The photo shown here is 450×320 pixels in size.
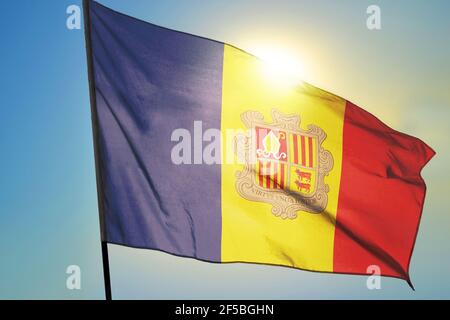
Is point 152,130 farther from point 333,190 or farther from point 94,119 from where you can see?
point 333,190

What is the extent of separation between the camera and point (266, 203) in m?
11.2

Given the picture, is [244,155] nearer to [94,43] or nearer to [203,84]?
[203,84]

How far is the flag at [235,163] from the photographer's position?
34.9ft

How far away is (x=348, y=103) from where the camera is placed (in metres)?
11.9

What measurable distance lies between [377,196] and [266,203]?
1.84 m

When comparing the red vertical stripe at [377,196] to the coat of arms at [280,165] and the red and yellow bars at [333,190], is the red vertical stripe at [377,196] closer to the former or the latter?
the red and yellow bars at [333,190]

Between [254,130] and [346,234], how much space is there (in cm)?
212

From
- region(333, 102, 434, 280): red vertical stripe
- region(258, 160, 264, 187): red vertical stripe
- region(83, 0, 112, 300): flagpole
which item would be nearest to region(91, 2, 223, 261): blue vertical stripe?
region(83, 0, 112, 300): flagpole

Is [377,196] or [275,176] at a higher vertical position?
[275,176]

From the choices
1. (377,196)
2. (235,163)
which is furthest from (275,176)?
(377,196)

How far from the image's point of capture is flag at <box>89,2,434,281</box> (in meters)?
10.6

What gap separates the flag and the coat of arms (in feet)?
0.05

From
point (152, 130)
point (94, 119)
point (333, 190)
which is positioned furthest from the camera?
point (333, 190)

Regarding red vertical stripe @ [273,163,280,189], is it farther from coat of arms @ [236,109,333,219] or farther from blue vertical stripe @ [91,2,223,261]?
blue vertical stripe @ [91,2,223,261]
